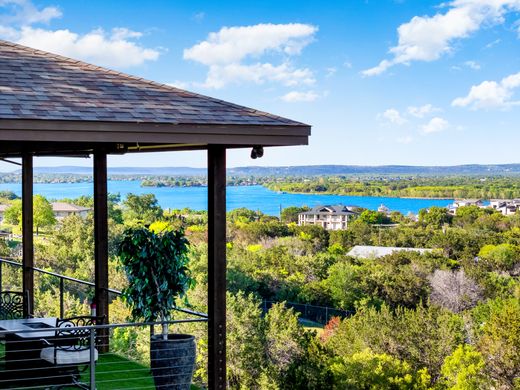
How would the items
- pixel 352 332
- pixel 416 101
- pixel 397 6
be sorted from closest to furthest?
1. pixel 352 332
2. pixel 397 6
3. pixel 416 101

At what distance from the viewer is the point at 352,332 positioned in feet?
129

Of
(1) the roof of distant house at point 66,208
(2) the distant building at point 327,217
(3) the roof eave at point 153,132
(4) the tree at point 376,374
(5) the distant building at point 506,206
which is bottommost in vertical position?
(4) the tree at point 376,374

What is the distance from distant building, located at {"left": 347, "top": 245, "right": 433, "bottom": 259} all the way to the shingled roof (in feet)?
193

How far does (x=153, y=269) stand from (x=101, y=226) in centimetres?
195

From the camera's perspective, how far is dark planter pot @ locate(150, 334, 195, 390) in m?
6.58

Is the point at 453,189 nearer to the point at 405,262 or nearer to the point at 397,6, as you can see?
the point at 397,6

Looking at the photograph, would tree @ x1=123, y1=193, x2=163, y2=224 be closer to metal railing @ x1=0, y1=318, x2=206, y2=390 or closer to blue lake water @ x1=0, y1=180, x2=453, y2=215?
blue lake water @ x1=0, y1=180, x2=453, y2=215

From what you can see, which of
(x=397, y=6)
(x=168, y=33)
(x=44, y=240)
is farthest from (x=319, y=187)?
(x=44, y=240)

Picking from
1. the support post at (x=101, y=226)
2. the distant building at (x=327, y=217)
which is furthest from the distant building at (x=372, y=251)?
the support post at (x=101, y=226)

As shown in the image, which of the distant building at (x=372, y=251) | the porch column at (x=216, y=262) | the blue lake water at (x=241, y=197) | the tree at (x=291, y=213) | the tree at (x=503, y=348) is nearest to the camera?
the porch column at (x=216, y=262)

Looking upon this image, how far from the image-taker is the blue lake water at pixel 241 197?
8694cm

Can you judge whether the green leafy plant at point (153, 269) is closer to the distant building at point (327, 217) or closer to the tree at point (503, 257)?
the tree at point (503, 257)

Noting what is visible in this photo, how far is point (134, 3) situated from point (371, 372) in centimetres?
4842

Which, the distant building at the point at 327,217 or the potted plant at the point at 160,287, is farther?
the distant building at the point at 327,217
